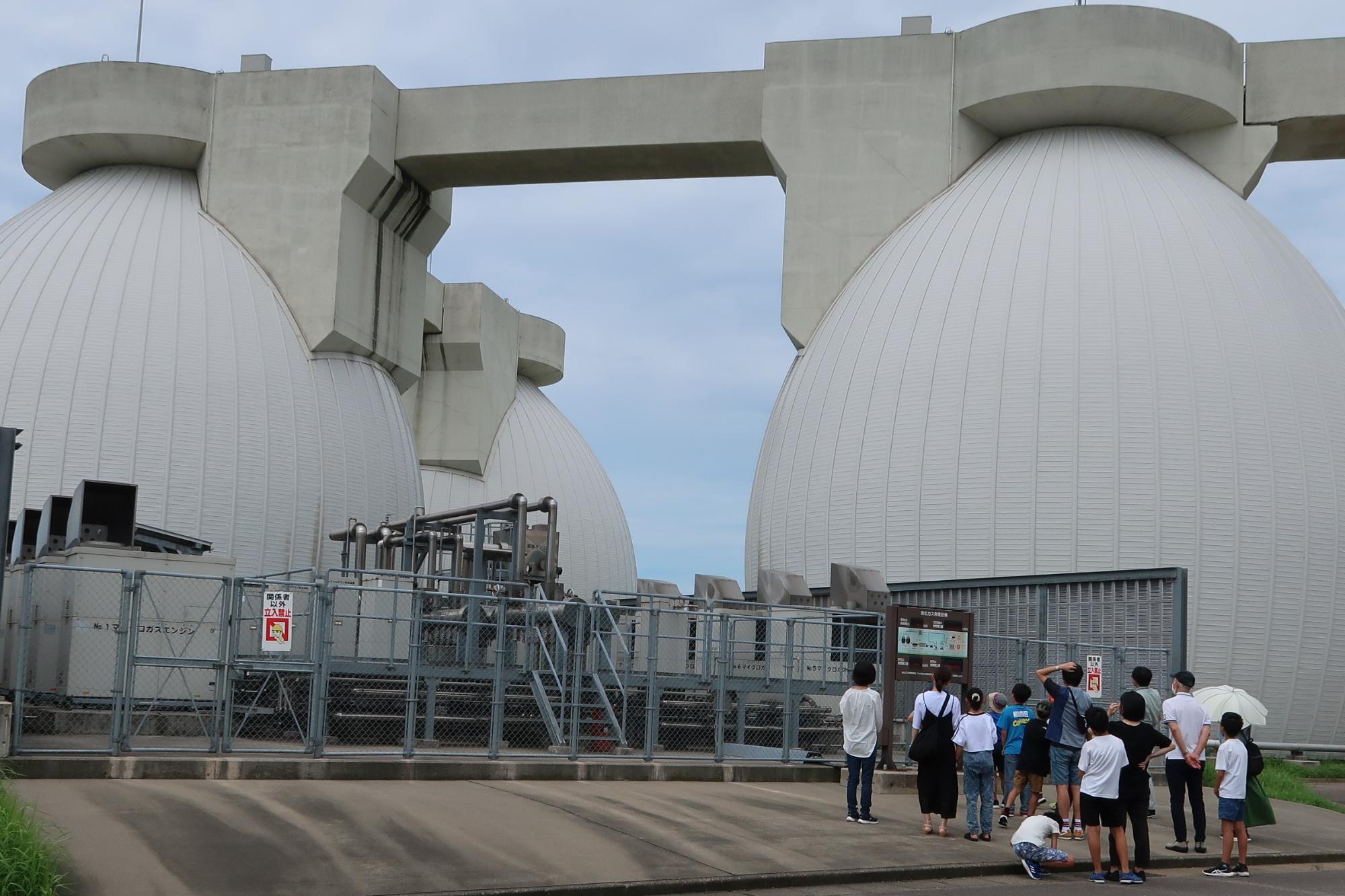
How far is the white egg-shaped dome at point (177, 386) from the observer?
106 ft

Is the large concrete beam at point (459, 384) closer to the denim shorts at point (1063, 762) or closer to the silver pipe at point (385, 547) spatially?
the silver pipe at point (385, 547)

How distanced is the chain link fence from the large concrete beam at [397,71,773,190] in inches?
518

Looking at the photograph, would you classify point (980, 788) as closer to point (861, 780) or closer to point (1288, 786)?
point (861, 780)

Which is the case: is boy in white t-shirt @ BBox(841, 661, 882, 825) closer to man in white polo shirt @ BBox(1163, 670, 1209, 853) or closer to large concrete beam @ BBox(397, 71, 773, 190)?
man in white polo shirt @ BBox(1163, 670, 1209, 853)

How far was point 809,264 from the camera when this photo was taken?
34.4 m

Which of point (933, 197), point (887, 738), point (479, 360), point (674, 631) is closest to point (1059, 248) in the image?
point (933, 197)

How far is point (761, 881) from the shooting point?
12.0 meters

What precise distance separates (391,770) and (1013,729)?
21.6ft

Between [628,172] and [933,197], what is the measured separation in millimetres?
8085

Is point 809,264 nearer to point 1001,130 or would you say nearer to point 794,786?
point 1001,130

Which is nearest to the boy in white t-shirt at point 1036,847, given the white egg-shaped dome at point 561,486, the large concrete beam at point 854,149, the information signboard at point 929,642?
the information signboard at point 929,642

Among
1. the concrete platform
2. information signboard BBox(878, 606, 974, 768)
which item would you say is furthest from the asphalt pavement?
information signboard BBox(878, 606, 974, 768)

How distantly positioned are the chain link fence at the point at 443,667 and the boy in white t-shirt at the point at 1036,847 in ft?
18.6

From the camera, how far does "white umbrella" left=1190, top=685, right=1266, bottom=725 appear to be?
A: 1979 centimetres
